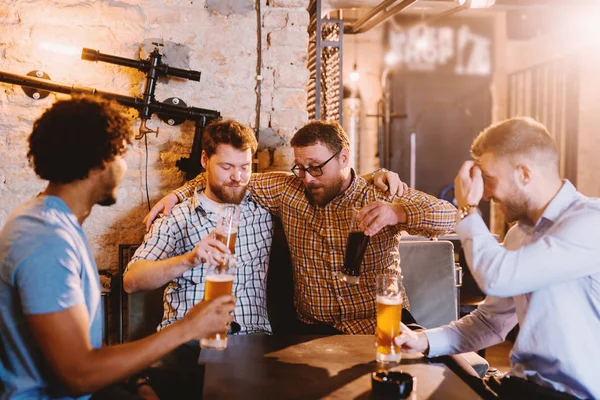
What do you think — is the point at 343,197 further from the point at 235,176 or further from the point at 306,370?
the point at 306,370

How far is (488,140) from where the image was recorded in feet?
5.68

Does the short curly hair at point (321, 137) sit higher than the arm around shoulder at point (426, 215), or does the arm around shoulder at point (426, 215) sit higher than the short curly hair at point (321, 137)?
the short curly hair at point (321, 137)

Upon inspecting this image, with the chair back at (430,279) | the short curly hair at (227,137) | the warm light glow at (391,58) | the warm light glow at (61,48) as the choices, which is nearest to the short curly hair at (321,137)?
the short curly hair at (227,137)

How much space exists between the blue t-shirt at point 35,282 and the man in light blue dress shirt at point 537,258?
3.19ft

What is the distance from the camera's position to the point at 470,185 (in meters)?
1.71

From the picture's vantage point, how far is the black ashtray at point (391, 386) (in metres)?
1.41

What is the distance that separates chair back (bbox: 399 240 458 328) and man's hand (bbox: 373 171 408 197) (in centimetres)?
46

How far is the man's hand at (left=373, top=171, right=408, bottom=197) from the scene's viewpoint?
265 centimetres

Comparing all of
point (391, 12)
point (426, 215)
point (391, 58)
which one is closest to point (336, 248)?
point (426, 215)

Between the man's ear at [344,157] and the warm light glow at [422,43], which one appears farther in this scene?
the warm light glow at [422,43]

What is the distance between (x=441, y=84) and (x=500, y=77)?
0.84 metres

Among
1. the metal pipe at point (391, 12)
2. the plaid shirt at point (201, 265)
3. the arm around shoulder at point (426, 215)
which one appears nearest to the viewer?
the arm around shoulder at point (426, 215)

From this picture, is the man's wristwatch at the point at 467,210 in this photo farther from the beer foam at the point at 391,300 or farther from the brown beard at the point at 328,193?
the brown beard at the point at 328,193

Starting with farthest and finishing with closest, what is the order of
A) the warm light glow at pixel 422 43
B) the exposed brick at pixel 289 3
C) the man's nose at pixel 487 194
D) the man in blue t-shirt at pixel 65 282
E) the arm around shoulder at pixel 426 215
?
the warm light glow at pixel 422 43, the exposed brick at pixel 289 3, the arm around shoulder at pixel 426 215, the man's nose at pixel 487 194, the man in blue t-shirt at pixel 65 282
